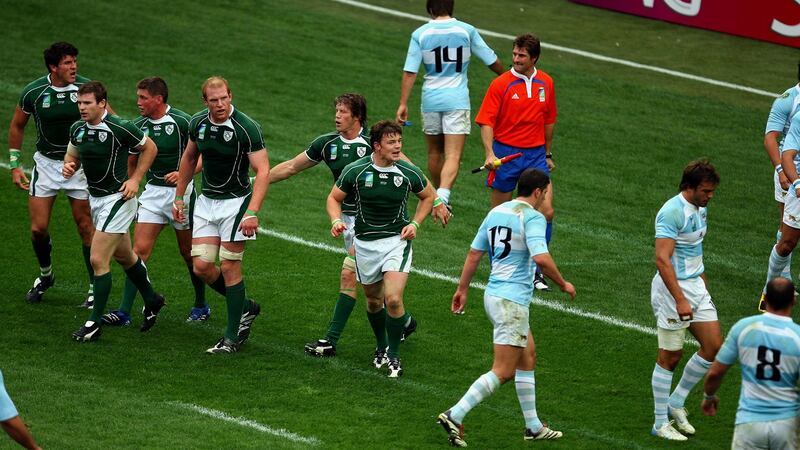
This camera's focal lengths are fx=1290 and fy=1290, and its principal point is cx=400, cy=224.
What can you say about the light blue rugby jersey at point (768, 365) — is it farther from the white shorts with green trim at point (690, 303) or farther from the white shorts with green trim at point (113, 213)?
the white shorts with green trim at point (113, 213)

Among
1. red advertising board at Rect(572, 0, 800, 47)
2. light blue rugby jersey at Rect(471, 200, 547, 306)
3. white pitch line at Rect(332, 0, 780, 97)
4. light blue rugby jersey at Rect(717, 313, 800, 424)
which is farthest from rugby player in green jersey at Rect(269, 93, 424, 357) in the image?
red advertising board at Rect(572, 0, 800, 47)

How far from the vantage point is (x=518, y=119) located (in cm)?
1427

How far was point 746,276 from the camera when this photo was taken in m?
15.3

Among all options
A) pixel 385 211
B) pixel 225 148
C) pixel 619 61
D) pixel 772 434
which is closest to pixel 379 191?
pixel 385 211

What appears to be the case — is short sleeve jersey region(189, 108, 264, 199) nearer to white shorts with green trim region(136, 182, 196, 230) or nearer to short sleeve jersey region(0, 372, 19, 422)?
white shorts with green trim region(136, 182, 196, 230)

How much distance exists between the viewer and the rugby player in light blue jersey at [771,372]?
8438 millimetres

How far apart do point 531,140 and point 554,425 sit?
4398 mm

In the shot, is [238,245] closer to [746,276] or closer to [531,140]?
[531,140]

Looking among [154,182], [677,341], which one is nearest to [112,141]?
[154,182]

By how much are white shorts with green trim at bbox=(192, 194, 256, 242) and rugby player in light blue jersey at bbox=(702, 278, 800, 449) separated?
5036 millimetres

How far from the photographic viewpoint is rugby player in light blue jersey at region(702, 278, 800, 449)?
332 inches

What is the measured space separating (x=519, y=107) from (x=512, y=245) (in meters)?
4.44

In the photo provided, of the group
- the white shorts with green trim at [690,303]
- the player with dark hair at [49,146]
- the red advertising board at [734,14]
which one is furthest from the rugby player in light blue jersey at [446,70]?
the red advertising board at [734,14]

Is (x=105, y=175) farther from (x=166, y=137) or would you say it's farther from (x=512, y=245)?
(x=512, y=245)
